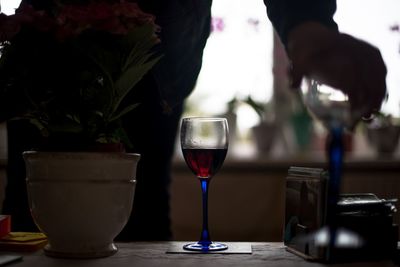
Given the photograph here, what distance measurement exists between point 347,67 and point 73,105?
1.33 ft

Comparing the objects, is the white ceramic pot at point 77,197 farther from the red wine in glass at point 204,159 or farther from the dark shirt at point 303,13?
the dark shirt at point 303,13

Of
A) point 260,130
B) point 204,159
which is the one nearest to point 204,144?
point 204,159

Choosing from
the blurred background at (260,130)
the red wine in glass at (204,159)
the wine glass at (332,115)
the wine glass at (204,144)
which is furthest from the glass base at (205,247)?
the blurred background at (260,130)

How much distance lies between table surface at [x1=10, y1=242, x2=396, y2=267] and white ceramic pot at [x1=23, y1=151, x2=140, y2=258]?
29 millimetres

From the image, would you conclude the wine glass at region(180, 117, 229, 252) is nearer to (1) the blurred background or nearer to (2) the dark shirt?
(2) the dark shirt

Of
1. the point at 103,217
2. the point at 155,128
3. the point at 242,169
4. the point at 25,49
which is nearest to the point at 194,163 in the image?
the point at 103,217

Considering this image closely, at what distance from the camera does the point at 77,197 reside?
900 mm

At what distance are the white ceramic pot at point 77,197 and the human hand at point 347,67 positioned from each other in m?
0.32

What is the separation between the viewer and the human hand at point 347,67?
0.72 meters

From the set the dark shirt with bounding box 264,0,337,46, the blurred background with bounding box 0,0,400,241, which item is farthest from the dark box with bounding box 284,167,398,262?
the blurred background with bounding box 0,0,400,241

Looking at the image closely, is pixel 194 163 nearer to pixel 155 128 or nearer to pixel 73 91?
pixel 73 91

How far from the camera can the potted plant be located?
2.91ft

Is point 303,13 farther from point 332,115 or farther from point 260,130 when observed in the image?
point 260,130

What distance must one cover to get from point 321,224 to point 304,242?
2.4 inches
